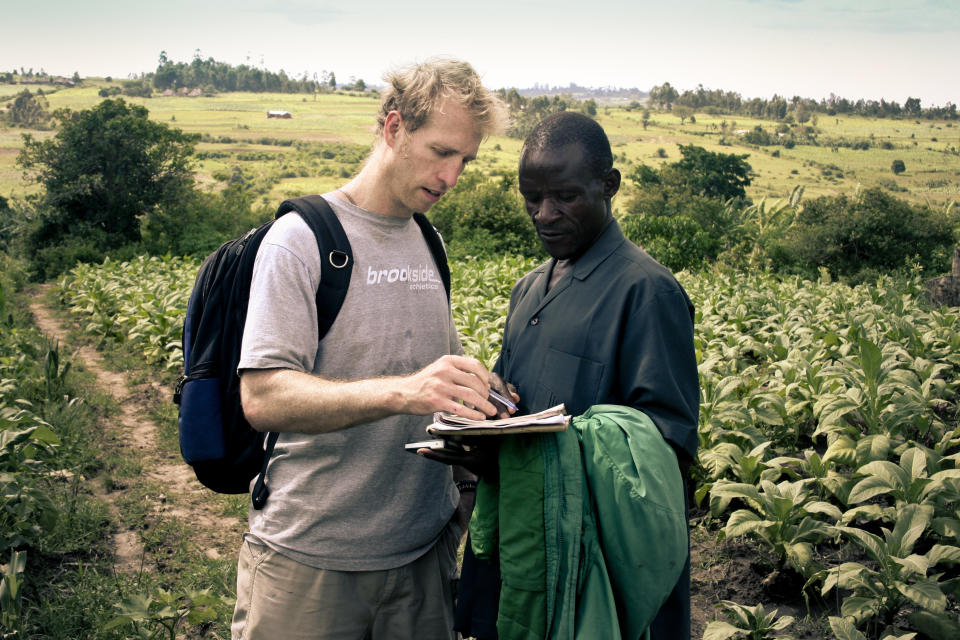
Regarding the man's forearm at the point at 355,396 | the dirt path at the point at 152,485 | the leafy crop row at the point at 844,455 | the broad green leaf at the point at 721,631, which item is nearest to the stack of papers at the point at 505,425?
the man's forearm at the point at 355,396

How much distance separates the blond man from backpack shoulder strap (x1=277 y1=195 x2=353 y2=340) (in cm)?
3

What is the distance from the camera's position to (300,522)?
1930 mm

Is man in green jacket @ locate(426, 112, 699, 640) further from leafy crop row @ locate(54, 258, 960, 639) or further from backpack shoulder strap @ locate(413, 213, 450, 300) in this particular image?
leafy crop row @ locate(54, 258, 960, 639)

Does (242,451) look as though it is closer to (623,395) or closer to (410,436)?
(410,436)

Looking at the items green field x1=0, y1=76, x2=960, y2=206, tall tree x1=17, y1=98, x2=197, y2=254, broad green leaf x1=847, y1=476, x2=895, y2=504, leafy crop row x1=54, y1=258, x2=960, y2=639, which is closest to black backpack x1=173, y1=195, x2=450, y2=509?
leafy crop row x1=54, y1=258, x2=960, y2=639

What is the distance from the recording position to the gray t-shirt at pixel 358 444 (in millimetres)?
1883

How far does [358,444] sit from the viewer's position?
2002 mm

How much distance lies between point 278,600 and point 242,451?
1.44 ft

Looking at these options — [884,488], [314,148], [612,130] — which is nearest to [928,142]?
[612,130]

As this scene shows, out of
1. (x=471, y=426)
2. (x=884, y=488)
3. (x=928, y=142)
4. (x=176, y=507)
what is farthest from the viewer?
(x=928, y=142)

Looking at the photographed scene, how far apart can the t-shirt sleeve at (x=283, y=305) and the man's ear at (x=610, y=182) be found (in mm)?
871

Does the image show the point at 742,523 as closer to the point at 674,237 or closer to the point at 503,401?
the point at 503,401

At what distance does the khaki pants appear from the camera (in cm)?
193

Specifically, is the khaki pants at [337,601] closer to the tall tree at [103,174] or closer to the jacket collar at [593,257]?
the jacket collar at [593,257]
